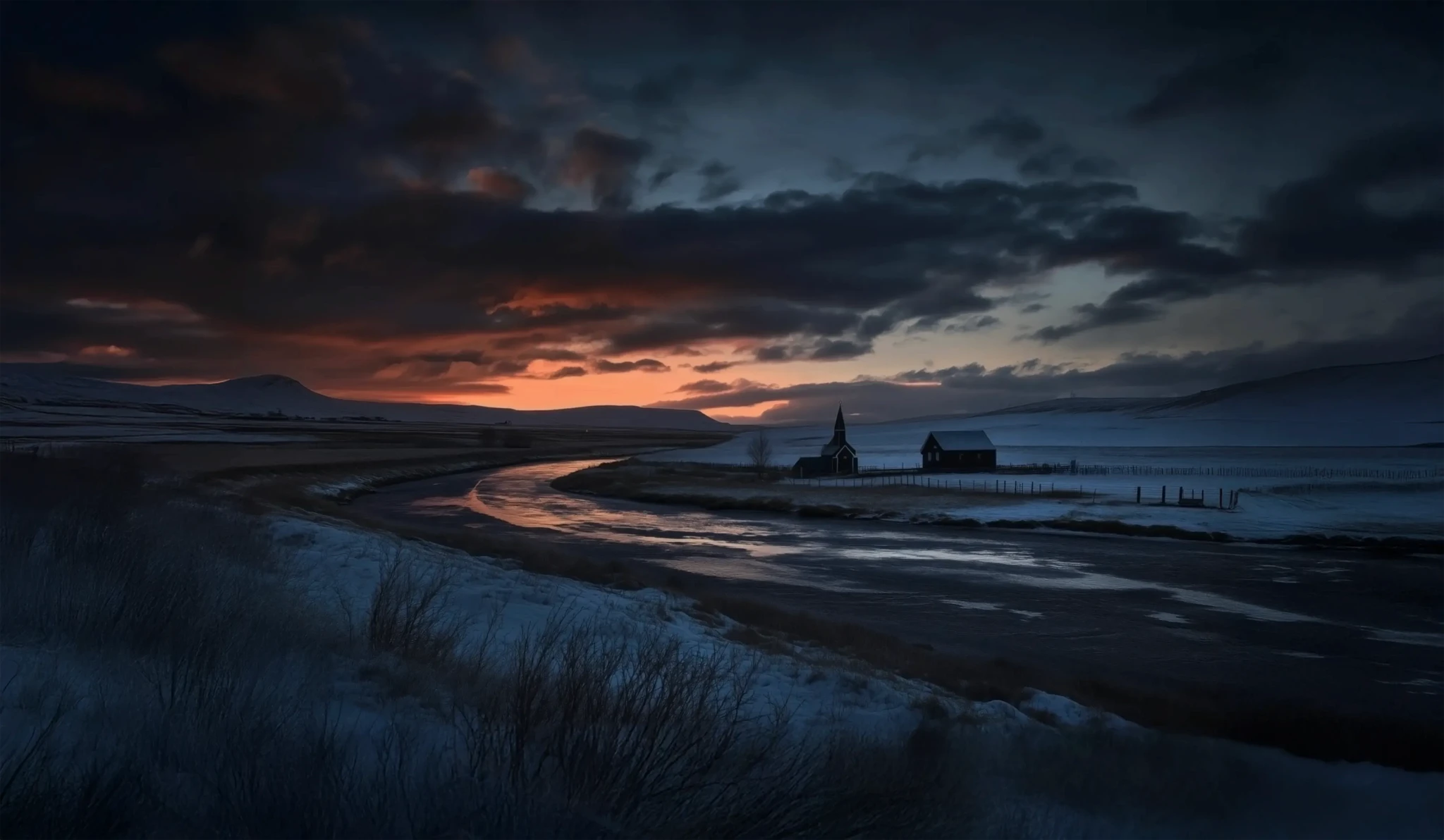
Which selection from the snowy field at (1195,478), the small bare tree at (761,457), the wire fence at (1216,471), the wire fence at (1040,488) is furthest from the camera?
the small bare tree at (761,457)

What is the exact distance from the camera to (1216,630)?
1919 cm

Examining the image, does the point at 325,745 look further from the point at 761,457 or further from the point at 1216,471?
the point at 1216,471

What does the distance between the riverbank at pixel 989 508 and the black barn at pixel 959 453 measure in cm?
998

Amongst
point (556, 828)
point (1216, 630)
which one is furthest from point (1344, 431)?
point (556, 828)

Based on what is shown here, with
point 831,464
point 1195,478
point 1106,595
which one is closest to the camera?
point 1106,595

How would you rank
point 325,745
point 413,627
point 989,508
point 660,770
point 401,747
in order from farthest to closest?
point 989,508
point 413,627
point 660,770
point 325,745
point 401,747

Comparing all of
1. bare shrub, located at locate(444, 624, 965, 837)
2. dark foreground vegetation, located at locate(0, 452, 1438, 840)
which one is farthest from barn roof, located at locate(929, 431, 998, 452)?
bare shrub, located at locate(444, 624, 965, 837)

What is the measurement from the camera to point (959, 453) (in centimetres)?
7494

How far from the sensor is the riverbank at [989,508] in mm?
35406

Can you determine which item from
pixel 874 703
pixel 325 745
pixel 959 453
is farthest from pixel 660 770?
pixel 959 453

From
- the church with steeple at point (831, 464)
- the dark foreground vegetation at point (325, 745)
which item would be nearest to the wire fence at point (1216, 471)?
the church with steeple at point (831, 464)

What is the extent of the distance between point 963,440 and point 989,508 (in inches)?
1216

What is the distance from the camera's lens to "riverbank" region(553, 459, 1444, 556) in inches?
1394

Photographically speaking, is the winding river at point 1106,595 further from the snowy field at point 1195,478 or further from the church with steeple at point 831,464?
the church with steeple at point 831,464
